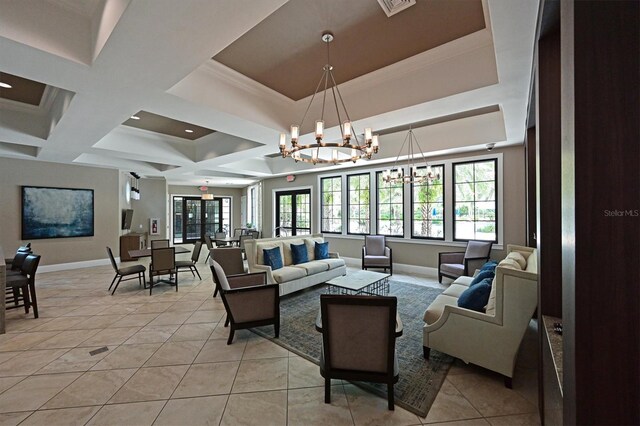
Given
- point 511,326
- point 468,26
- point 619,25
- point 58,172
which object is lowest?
point 511,326

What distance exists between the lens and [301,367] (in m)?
2.56

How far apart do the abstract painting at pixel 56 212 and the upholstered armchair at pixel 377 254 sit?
24.0ft

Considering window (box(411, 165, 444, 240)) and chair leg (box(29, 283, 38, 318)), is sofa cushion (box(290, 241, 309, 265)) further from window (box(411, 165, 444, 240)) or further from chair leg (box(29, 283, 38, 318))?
chair leg (box(29, 283, 38, 318))

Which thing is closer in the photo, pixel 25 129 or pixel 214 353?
pixel 214 353

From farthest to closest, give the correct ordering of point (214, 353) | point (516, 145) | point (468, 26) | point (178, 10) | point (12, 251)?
point (12, 251) < point (516, 145) < point (214, 353) < point (468, 26) < point (178, 10)

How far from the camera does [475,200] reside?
223 inches

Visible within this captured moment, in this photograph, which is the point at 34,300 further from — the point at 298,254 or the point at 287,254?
the point at 298,254

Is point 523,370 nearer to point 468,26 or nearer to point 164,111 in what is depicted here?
point 468,26

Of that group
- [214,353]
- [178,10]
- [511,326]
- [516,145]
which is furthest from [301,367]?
[516,145]

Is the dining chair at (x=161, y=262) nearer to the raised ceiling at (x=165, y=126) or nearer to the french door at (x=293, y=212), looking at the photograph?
the raised ceiling at (x=165, y=126)

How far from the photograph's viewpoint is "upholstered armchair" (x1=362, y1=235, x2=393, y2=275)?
6.04 m

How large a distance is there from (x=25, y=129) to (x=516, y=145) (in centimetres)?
864

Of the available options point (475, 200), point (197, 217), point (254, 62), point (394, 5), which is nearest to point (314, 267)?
point (254, 62)

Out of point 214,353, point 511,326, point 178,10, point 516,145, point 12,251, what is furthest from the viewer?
point 12,251
